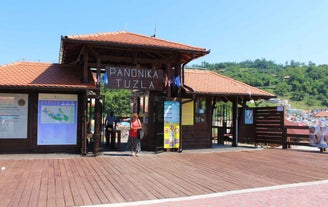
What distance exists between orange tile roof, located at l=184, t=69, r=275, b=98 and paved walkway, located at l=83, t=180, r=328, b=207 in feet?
22.4

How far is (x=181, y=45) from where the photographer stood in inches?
500

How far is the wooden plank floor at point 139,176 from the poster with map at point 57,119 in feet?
4.44

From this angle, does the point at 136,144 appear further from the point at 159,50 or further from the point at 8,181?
the point at 8,181

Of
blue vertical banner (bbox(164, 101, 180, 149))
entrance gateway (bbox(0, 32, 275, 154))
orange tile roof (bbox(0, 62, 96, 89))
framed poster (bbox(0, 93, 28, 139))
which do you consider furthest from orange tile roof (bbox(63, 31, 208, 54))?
framed poster (bbox(0, 93, 28, 139))

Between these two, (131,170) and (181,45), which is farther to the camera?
(181,45)

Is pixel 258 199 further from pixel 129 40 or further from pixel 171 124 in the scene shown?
pixel 129 40

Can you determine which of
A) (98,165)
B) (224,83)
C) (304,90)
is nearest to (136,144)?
(98,165)

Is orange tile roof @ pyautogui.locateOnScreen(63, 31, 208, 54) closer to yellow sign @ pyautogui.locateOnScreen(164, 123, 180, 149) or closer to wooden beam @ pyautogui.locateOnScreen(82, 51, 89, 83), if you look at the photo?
wooden beam @ pyautogui.locateOnScreen(82, 51, 89, 83)

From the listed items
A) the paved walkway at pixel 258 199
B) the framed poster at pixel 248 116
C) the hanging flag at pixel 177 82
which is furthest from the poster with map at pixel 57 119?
the framed poster at pixel 248 116

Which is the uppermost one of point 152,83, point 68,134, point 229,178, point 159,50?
point 159,50

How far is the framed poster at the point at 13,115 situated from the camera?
1145 cm

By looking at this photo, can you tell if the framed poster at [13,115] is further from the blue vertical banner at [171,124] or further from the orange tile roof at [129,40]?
the blue vertical banner at [171,124]

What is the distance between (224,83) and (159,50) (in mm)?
4634

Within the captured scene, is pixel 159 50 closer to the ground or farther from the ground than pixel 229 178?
farther from the ground
